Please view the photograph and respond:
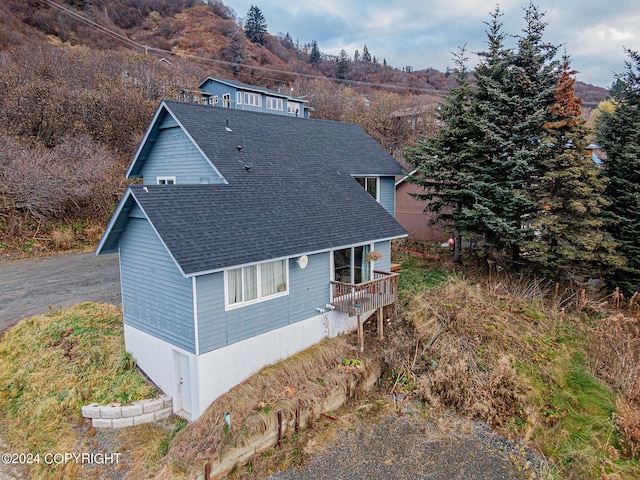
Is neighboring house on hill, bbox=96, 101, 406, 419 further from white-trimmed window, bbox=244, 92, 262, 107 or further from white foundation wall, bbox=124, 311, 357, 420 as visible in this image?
white-trimmed window, bbox=244, 92, 262, 107

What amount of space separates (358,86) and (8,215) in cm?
6418

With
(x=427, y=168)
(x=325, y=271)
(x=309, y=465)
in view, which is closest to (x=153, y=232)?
(x=325, y=271)

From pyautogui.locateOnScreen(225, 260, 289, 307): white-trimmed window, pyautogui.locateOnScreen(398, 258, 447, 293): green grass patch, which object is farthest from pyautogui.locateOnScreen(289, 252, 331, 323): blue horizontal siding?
pyautogui.locateOnScreen(398, 258, 447, 293): green grass patch

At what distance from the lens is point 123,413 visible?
8109 millimetres

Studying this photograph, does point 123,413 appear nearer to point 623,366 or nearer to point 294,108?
point 623,366

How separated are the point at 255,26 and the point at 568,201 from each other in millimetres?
80138

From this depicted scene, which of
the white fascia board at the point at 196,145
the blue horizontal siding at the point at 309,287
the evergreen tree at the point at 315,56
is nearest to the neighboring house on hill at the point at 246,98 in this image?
the white fascia board at the point at 196,145

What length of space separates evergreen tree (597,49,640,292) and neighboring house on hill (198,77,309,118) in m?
26.3

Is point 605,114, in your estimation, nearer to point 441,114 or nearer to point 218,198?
point 441,114

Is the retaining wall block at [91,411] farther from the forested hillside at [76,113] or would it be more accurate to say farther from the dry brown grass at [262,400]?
the forested hillside at [76,113]

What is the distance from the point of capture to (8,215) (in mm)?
18500

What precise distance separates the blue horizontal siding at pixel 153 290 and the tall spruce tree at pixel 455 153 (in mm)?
11042

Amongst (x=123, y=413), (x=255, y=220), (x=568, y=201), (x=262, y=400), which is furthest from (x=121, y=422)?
(x=568, y=201)

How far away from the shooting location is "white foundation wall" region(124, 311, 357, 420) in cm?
793
